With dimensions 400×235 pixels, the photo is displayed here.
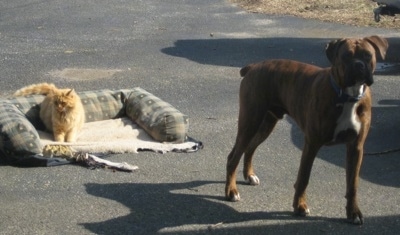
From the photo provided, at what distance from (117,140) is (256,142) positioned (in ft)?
6.45

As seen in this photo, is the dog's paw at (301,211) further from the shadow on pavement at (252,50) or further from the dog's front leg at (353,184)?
the shadow on pavement at (252,50)

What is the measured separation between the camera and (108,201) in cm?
695

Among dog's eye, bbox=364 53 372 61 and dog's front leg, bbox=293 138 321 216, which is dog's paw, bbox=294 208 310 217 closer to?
dog's front leg, bbox=293 138 321 216

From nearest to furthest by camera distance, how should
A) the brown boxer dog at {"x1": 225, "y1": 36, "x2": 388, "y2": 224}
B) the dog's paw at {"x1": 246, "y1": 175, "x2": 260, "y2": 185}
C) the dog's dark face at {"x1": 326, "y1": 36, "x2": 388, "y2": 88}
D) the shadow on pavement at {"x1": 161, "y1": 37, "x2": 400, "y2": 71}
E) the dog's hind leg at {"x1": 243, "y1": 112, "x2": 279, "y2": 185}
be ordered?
the dog's dark face at {"x1": 326, "y1": 36, "x2": 388, "y2": 88} < the brown boxer dog at {"x1": 225, "y1": 36, "x2": 388, "y2": 224} < the dog's hind leg at {"x1": 243, "y1": 112, "x2": 279, "y2": 185} < the dog's paw at {"x1": 246, "y1": 175, "x2": 260, "y2": 185} < the shadow on pavement at {"x1": 161, "y1": 37, "x2": 400, "y2": 71}

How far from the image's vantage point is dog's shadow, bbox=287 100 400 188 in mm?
7672

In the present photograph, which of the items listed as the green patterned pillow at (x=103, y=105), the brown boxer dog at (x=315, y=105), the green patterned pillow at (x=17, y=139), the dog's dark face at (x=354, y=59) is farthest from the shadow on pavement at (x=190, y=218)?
the green patterned pillow at (x=103, y=105)

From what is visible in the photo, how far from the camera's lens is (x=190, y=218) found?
21.5 ft

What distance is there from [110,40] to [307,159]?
29.4 ft

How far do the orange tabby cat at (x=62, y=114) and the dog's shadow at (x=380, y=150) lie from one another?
2375 mm

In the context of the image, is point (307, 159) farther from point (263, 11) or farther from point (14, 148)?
point (263, 11)

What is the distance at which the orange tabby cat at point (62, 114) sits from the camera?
28.2ft

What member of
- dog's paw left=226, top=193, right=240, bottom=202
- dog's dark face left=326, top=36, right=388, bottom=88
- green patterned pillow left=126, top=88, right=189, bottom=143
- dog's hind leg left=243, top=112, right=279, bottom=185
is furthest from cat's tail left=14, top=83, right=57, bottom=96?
dog's dark face left=326, top=36, right=388, bottom=88

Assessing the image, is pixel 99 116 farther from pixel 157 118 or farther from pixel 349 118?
pixel 349 118

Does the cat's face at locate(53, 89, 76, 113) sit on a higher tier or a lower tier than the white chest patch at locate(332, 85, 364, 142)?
lower
